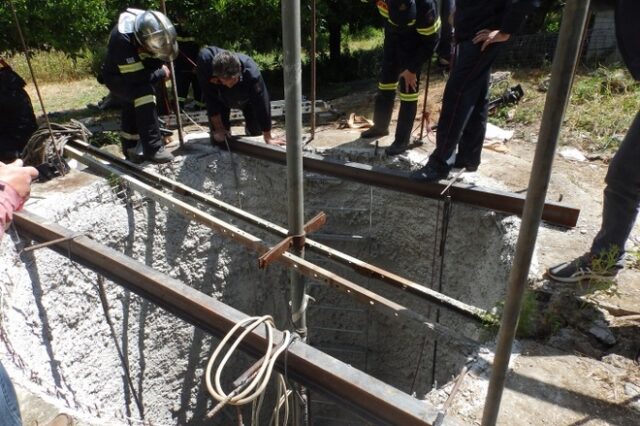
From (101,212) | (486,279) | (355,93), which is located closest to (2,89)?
(101,212)

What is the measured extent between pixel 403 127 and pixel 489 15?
4.74 feet

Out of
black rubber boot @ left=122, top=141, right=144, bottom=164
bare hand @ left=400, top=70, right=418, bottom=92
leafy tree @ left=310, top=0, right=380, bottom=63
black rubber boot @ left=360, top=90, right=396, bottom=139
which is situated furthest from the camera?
leafy tree @ left=310, top=0, right=380, bottom=63

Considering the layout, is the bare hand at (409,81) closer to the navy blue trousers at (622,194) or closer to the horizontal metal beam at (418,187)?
the horizontal metal beam at (418,187)

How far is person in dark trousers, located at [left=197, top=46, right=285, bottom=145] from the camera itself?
4.01 m

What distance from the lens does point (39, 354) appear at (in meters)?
3.25

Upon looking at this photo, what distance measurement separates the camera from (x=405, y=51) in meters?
4.16

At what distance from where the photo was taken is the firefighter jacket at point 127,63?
12.6 feet

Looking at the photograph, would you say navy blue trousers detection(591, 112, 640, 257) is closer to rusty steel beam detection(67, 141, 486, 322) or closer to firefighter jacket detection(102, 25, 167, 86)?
rusty steel beam detection(67, 141, 486, 322)

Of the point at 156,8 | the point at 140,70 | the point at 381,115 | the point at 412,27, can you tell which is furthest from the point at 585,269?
the point at 156,8

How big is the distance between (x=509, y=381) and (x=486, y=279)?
130 cm

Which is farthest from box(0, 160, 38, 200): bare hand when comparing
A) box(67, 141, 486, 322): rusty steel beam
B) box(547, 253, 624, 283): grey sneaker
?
box(547, 253, 624, 283): grey sneaker

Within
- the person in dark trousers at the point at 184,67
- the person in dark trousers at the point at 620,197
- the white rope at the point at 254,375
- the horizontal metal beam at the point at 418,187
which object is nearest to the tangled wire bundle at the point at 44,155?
the horizontal metal beam at the point at 418,187

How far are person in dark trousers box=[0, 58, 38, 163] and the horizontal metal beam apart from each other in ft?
6.45

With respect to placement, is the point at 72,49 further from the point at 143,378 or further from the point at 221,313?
the point at 221,313
